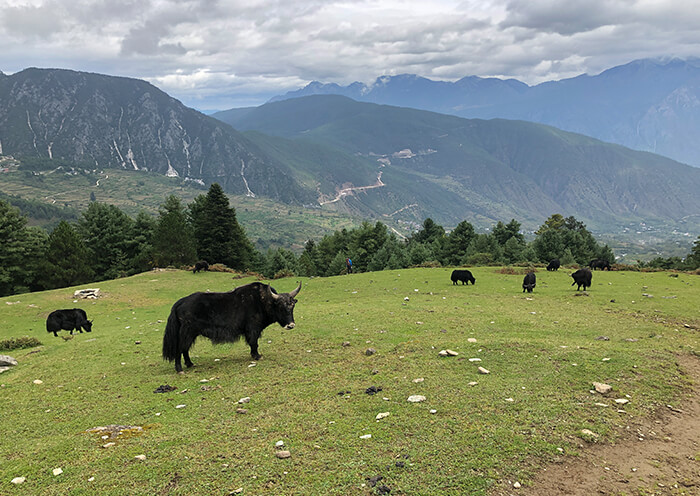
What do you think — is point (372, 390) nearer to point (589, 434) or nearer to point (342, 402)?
point (342, 402)

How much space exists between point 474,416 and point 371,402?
79.5 inches

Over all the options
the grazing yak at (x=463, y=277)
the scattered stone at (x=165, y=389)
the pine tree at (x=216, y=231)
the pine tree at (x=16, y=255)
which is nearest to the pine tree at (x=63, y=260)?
the pine tree at (x=16, y=255)

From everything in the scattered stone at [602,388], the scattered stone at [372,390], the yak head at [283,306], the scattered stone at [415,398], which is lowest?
the scattered stone at [372,390]

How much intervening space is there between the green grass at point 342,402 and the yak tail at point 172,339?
558 mm

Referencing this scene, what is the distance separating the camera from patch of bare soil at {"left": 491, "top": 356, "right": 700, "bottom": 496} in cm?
504

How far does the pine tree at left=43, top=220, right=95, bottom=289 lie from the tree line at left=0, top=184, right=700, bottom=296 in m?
0.10

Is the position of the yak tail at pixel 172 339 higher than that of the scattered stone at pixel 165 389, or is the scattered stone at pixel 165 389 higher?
the yak tail at pixel 172 339

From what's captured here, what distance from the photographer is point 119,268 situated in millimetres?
53719

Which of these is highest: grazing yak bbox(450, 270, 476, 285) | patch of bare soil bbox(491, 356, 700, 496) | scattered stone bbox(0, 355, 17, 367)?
patch of bare soil bbox(491, 356, 700, 496)

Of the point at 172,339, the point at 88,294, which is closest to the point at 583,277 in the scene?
the point at 172,339

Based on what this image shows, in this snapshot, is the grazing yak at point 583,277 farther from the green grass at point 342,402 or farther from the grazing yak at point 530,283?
the green grass at point 342,402

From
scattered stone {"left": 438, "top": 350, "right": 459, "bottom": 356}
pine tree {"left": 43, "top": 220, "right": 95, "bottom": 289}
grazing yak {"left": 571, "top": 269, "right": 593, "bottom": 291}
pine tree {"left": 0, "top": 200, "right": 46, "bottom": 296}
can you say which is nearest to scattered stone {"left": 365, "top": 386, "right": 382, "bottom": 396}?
scattered stone {"left": 438, "top": 350, "right": 459, "bottom": 356}

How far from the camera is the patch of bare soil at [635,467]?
5.04 metres

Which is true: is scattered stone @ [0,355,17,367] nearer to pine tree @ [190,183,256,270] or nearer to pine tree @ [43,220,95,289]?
pine tree @ [43,220,95,289]
